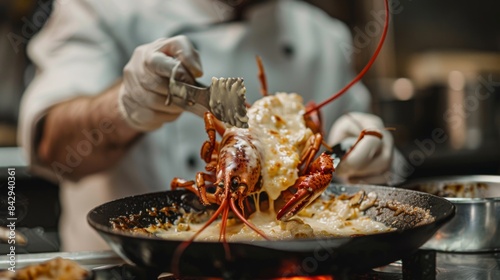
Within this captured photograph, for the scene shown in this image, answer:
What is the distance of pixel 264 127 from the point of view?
5.26ft

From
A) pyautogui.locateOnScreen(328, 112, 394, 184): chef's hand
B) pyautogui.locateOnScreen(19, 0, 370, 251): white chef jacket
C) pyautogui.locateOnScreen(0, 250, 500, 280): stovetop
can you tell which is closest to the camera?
pyautogui.locateOnScreen(0, 250, 500, 280): stovetop

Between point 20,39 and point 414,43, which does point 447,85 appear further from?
point 20,39

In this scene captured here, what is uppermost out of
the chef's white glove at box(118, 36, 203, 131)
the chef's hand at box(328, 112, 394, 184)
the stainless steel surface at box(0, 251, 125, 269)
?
the chef's white glove at box(118, 36, 203, 131)

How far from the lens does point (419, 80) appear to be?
529cm

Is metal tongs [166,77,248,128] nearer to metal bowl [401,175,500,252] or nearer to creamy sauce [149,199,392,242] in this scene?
creamy sauce [149,199,392,242]

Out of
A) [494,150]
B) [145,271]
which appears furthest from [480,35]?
[145,271]

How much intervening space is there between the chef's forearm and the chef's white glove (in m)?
0.41

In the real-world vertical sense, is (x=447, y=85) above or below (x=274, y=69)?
below

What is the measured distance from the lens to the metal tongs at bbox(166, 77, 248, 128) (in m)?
1.34

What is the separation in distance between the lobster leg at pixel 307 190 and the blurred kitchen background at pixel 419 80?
8.61ft

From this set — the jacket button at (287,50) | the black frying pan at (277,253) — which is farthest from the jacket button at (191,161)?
the black frying pan at (277,253)

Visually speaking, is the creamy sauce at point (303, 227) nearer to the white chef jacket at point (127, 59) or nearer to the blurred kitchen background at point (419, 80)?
the white chef jacket at point (127, 59)

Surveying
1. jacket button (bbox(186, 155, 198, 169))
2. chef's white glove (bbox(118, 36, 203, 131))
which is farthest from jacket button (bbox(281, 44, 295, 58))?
chef's white glove (bbox(118, 36, 203, 131))

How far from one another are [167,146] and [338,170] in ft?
3.58
